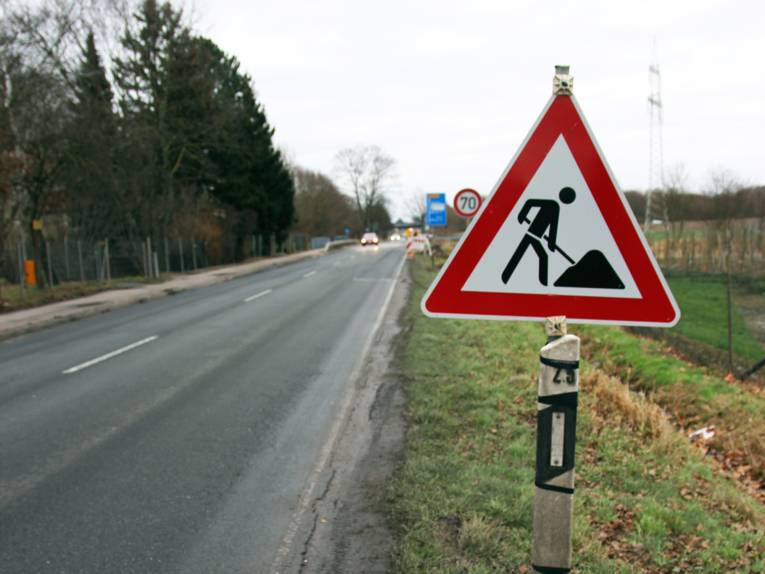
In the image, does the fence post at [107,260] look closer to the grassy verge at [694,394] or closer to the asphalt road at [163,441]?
the asphalt road at [163,441]

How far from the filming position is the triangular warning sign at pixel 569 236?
2.01 m

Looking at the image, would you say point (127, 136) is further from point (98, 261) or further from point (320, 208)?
point (320, 208)

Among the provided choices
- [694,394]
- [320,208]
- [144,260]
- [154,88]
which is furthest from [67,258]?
[320,208]

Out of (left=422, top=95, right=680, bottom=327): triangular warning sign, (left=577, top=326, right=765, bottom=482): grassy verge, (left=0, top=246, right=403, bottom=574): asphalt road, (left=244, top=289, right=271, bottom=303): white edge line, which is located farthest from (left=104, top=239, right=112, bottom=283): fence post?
(left=422, top=95, right=680, bottom=327): triangular warning sign

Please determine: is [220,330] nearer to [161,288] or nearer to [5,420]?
[5,420]

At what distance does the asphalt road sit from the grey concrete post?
1971 millimetres

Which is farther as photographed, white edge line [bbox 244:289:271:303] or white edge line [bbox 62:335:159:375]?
white edge line [bbox 244:289:271:303]

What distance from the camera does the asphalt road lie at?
364 centimetres

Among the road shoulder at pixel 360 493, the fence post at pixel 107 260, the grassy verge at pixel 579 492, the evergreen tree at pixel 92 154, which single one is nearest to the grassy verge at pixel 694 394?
the grassy verge at pixel 579 492

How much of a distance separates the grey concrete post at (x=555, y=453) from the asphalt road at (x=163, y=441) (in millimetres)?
1971

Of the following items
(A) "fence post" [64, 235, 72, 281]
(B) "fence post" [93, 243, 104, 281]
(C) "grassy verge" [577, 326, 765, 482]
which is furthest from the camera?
(B) "fence post" [93, 243, 104, 281]

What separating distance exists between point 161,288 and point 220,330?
10.2 m

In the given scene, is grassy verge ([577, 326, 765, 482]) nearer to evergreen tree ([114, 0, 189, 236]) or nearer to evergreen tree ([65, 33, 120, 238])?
evergreen tree ([65, 33, 120, 238])

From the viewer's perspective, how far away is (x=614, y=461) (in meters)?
4.74
